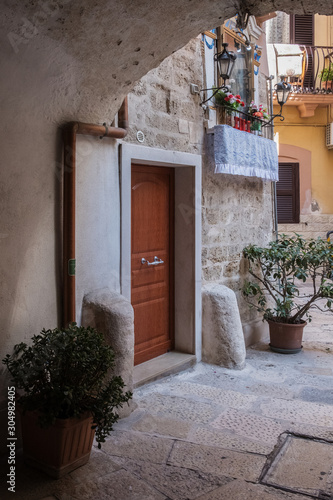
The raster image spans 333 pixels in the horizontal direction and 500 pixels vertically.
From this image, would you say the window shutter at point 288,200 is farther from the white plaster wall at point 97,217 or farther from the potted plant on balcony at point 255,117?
the white plaster wall at point 97,217

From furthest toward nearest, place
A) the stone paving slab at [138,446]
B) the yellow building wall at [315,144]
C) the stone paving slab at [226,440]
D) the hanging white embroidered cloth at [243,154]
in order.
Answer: the yellow building wall at [315,144]
the hanging white embroidered cloth at [243,154]
the stone paving slab at [226,440]
the stone paving slab at [138,446]

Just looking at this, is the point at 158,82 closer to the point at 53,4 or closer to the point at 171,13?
the point at 171,13

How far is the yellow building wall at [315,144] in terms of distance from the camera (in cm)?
1207

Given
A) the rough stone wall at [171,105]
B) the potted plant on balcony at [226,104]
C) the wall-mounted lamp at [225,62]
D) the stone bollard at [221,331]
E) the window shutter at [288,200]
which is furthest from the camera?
the window shutter at [288,200]

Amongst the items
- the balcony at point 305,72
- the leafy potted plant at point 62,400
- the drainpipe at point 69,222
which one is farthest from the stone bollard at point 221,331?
the balcony at point 305,72

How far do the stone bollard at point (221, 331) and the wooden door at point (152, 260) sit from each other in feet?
1.24

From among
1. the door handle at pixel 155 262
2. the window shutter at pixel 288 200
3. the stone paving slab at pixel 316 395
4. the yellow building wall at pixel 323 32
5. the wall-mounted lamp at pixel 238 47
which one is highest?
the yellow building wall at pixel 323 32

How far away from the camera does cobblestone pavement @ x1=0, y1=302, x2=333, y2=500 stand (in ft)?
9.64

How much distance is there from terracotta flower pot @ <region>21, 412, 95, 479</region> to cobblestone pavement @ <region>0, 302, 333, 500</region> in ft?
0.20

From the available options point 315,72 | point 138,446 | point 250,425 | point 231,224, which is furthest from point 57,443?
point 315,72

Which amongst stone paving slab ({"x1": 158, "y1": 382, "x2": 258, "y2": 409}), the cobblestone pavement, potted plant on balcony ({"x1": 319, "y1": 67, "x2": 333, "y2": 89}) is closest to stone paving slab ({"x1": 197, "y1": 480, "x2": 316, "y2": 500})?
the cobblestone pavement

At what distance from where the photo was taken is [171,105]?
5.10 m

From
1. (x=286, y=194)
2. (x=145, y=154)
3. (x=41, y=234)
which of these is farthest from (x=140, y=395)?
(x=286, y=194)

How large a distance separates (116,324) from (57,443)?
1100mm
